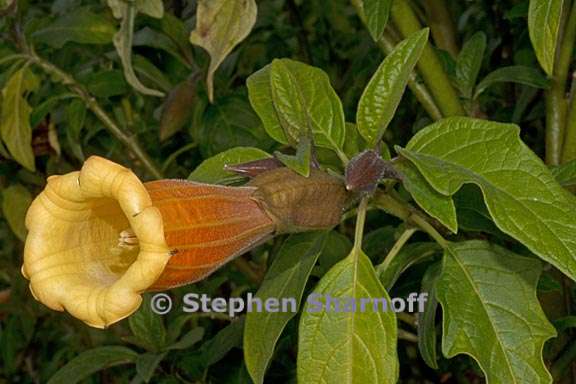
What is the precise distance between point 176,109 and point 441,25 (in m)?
0.41

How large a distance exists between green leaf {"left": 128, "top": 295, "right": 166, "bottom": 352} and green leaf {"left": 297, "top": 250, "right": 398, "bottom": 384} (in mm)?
651

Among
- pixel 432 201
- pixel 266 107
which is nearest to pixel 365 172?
pixel 432 201

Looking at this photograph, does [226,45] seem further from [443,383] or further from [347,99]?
[443,383]

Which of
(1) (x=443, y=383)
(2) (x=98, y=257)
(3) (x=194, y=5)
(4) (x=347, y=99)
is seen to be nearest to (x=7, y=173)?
(3) (x=194, y=5)

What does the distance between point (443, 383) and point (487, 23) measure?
0.65 metres

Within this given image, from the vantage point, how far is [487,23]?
5.85 ft

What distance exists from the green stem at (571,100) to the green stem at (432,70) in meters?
0.14

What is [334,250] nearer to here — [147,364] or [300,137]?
[147,364]

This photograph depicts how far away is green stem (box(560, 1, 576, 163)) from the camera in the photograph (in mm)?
1142

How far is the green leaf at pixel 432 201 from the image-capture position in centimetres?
84

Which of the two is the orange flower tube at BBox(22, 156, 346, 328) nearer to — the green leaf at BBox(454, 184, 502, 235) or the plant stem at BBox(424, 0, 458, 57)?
the green leaf at BBox(454, 184, 502, 235)

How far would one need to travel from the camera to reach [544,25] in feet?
2.77

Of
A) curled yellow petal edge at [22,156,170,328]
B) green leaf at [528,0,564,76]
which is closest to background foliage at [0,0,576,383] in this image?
green leaf at [528,0,564,76]

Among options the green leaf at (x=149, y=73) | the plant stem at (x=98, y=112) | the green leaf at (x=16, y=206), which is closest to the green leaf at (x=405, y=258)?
the plant stem at (x=98, y=112)
